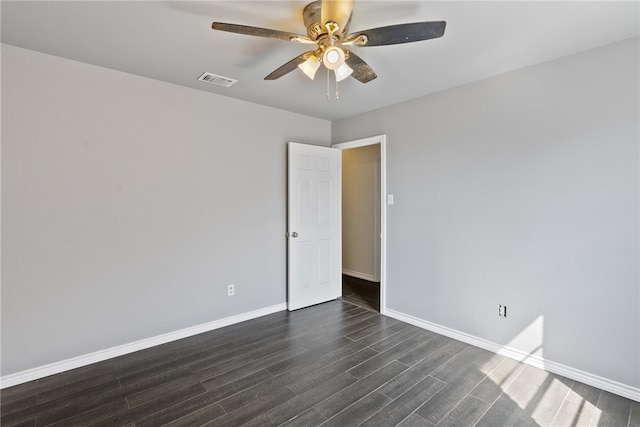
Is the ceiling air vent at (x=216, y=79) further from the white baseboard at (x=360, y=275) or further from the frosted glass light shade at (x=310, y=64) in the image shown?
the white baseboard at (x=360, y=275)

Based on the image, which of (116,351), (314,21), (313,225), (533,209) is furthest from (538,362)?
(116,351)

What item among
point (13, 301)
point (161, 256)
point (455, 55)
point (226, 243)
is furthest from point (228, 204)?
point (455, 55)

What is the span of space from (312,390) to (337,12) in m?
2.40

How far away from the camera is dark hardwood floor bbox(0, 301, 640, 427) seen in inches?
77.5

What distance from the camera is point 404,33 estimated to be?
5.35ft

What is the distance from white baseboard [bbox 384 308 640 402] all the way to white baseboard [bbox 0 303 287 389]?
6.15 ft

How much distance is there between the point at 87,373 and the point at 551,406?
3368 mm

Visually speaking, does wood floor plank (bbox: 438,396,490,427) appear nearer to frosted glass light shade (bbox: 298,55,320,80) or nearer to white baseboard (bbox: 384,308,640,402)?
white baseboard (bbox: 384,308,640,402)

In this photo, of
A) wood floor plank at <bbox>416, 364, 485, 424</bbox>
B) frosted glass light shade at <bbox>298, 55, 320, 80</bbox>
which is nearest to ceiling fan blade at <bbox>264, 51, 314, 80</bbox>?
frosted glass light shade at <bbox>298, 55, 320, 80</bbox>

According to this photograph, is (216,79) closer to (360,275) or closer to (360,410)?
(360,410)

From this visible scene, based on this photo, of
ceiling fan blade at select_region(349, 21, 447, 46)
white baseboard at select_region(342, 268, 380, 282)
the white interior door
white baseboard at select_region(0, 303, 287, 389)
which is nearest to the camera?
ceiling fan blade at select_region(349, 21, 447, 46)

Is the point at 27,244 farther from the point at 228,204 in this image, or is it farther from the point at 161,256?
the point at 228,204

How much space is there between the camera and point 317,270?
13.5 ft

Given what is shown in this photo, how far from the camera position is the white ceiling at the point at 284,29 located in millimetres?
1850
